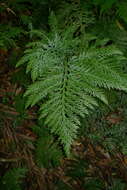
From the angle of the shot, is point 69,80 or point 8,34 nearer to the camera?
point 69,80

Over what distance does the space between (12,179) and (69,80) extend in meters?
1.54

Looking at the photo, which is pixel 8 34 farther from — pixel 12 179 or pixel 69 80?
pixel 12 179

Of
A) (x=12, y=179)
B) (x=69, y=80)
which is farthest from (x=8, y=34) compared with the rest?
(x=12, y=179)

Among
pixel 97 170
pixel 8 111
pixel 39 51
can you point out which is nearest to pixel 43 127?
pixel 8 111

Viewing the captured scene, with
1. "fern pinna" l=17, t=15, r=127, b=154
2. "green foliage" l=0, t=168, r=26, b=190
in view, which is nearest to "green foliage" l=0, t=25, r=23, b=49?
"fern pinna" l=17, t=15, r=127, b=154

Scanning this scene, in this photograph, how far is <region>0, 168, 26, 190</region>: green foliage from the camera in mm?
2988

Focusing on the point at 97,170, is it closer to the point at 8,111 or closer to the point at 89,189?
the point at 89,189

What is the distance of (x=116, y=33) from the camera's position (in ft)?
9.56

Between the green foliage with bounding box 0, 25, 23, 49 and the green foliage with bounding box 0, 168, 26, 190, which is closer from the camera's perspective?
the green foliage with bounding box 0, 25, 23, 49

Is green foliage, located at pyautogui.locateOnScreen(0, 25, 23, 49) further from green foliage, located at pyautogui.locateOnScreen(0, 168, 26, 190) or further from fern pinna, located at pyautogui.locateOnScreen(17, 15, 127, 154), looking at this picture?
green foliage, located at pyautogui.locateOnScreen(0, 168, 26, 190)

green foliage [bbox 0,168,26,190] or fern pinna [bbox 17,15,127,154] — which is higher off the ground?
fern pinna [bbox 17,15,127,154]

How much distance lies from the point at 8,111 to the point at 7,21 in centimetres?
115

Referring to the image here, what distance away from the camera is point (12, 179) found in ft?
9.80

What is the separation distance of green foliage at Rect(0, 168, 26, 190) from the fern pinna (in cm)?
123
